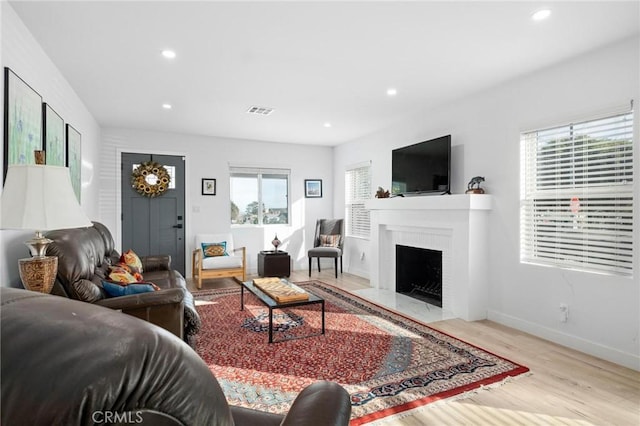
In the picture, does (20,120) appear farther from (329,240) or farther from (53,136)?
(329,240)

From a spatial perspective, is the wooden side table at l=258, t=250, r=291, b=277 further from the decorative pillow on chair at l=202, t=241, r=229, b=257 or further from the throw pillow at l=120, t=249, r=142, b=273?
the throw pillow at l=120, t=249, r=142, b=273

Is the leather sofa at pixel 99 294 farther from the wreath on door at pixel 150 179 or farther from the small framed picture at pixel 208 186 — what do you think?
the small framed picture at pixel 208 186

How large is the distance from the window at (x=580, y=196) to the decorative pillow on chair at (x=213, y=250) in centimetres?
424

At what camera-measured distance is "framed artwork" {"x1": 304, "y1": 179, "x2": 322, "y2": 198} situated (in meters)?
7.09

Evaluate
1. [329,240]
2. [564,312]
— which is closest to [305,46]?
[564,312]

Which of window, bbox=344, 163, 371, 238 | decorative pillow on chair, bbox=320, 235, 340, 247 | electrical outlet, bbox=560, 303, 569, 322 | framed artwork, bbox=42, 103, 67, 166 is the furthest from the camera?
decorative pillow on chair, bbox=320, 235, 340, 247

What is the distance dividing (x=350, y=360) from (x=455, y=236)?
1987 mm

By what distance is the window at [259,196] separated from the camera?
655 cm

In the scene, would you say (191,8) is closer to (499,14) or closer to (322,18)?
(322,18)

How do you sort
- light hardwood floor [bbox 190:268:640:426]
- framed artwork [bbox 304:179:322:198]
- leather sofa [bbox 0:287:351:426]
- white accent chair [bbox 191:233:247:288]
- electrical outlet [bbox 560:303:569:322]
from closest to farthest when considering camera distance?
leather sofa [bbox 0:287:351:426] → light hardwood floor [bbox 190:268:640:426] → electrical outlet [bbox 560:303:569:322] → white accent chair [bbox 191:233:247:288] → framed artwork [bbox 304:179:322:198]

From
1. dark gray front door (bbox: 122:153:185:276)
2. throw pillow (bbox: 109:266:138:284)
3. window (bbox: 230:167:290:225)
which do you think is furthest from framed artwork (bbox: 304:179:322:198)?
throw pillow (bbox: 109:266:138:284)

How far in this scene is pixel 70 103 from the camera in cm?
373

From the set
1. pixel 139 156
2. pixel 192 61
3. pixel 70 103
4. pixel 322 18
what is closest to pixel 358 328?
pixel 322 18

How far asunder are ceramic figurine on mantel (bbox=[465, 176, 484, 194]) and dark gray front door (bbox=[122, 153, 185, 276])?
4582 mm
